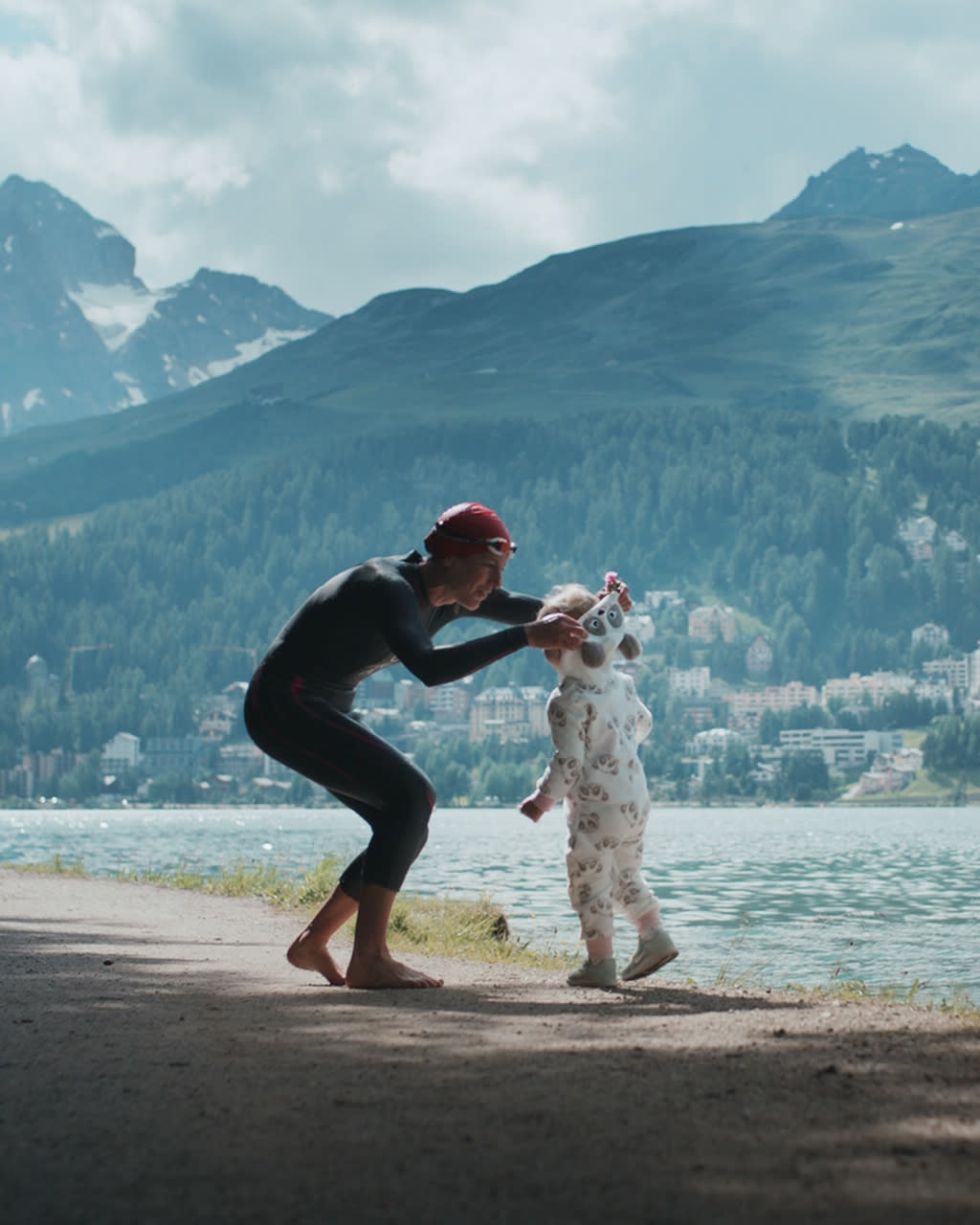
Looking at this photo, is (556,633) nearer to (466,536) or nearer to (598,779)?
(466,536)

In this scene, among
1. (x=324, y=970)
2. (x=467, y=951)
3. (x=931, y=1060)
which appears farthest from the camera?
(x=467, y=951)

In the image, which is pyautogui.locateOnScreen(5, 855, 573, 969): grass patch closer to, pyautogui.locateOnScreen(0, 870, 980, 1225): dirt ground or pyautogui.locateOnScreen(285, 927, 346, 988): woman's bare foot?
pyautogui.locateOnScreen(285, 927, 346, 988): woman's bare foot

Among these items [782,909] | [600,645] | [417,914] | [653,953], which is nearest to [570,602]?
[600,645]

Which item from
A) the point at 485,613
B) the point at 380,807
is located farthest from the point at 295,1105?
the point at 485,613

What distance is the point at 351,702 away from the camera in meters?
6.61

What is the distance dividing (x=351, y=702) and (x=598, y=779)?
1045 millimetres

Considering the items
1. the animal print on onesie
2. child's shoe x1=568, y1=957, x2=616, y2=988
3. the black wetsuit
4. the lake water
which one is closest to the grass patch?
the lake water

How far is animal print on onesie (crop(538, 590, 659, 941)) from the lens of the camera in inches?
260

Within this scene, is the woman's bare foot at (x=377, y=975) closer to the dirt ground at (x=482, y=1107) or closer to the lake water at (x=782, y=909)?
the dirt ground at (x=482, y=1107)

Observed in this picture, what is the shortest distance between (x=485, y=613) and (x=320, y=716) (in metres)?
1.01

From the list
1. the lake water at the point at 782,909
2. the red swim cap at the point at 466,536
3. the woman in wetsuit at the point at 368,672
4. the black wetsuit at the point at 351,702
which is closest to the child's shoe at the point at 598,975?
the woman in wetsuit at the point at 368,672

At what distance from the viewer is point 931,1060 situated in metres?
4.54

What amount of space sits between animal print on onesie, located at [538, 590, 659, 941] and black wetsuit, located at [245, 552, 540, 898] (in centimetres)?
59

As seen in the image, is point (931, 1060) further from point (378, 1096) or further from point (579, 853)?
point (579, 853)
